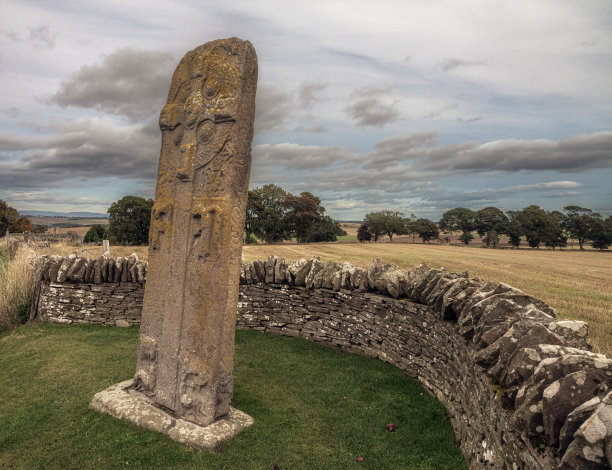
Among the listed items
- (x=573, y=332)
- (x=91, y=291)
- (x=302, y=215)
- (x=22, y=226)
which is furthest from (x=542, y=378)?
(x=22, y=226)

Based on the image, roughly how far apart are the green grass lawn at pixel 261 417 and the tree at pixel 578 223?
5768 centimetres

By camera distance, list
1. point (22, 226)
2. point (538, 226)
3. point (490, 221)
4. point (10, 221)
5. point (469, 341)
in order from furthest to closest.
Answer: point (22, 226), point (10, 221), point (490, 221), point (538, 226), point (469, 341)

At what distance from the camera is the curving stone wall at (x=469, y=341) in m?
2.21

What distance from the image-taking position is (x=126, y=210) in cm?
4356

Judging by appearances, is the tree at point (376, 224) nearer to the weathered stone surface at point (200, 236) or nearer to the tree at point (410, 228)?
the tree at point (410, 228)

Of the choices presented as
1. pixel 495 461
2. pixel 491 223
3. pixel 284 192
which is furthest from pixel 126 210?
pixel 491 223

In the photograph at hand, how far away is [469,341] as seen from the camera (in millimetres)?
4289

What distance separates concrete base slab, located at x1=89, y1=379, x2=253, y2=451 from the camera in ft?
14.7

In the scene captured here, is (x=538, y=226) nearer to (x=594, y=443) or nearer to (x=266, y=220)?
(x=266, y=220)

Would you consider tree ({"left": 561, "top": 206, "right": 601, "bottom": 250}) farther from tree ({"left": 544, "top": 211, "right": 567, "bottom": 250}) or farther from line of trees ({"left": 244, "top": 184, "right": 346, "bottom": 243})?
line of trees ({"left": 244, "top": 184, "right": 346, "bottom": 243})

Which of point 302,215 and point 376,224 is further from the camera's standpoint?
point 376,224

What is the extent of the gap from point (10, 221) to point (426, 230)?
237ft

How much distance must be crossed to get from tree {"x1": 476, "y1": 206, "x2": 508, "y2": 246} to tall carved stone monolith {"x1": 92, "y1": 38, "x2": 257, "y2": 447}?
187 ft

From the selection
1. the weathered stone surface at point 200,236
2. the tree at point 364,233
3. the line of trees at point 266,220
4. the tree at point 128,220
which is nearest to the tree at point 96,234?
the line of trees at point 266,220
